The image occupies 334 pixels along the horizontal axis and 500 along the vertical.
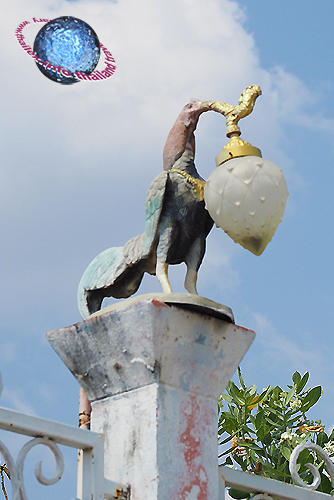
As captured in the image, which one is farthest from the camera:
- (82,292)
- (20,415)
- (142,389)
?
(82,292)

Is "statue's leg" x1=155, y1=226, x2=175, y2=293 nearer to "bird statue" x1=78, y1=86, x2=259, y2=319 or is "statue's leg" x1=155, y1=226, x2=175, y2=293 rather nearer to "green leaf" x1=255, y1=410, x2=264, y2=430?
"bird statue" x1=78, y1=86, x2=259, y2=319

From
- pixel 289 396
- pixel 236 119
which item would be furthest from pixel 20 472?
pixel 289 396

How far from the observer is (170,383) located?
139 inches

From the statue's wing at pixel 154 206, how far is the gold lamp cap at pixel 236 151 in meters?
0.31

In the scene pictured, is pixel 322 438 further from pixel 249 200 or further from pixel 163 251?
pixel 249 200

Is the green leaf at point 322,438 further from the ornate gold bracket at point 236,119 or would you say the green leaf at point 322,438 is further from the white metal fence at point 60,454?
the ornate gold bracket at point 236,119

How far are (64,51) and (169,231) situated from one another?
1.19 m

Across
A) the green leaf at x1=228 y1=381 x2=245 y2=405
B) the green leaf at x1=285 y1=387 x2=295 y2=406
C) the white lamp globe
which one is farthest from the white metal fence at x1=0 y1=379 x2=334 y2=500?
the green leaf at x1=285 y1=387 x2=295 y2=406

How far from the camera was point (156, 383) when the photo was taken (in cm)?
347

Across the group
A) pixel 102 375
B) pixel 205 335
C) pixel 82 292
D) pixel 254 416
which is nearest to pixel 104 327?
pixel 102 375

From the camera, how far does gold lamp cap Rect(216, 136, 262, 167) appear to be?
12.7 feet

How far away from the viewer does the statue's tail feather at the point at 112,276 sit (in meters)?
4.20

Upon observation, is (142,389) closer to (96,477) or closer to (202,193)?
(96,477)

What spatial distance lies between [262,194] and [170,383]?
0.97 meters
